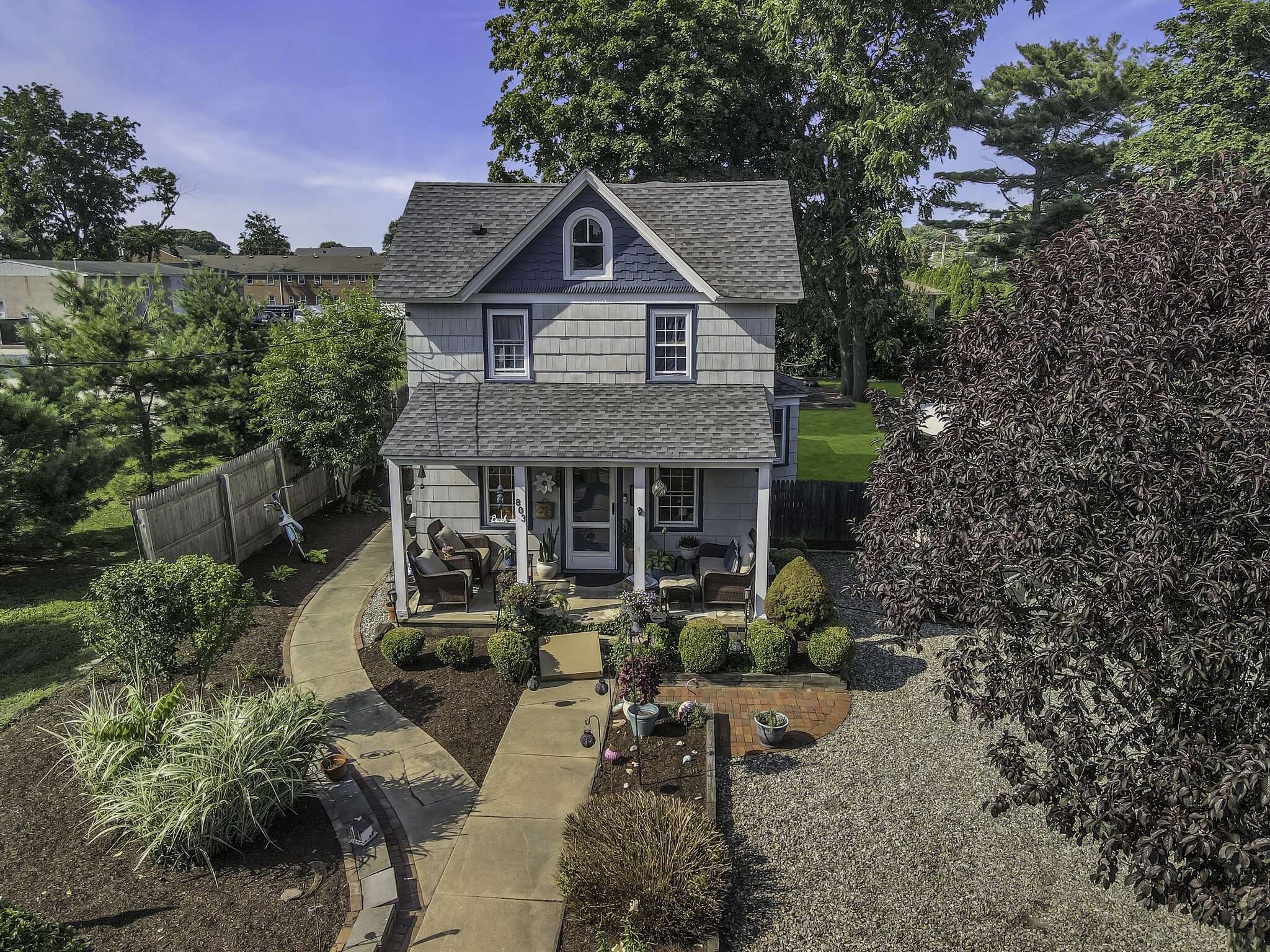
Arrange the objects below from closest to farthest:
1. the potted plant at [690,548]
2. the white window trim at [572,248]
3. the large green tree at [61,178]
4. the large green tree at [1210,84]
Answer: the white window trim at [572,248] < the potted plant at [690,548] < the large green tree at [1210,84] < the large green tree at [61,178]

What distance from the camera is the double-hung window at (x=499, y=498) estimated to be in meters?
15.9

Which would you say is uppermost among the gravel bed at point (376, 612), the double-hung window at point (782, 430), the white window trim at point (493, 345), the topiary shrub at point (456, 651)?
the white window trim at point (493, 345)

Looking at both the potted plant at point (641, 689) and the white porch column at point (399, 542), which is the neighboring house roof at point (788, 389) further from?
the potted plant at point (641, 689)

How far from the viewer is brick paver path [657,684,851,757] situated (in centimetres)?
1045

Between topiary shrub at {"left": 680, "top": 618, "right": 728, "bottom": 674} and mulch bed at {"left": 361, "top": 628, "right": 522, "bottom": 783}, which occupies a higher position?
topiary shrub at {"left": 680, "top": 618, "right": 728, "bottom": 674}

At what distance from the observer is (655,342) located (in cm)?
1538

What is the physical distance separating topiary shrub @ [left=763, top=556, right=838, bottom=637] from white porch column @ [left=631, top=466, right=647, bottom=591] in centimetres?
237

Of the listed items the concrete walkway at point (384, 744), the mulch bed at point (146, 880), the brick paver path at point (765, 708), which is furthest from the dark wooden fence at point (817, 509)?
the mulch bed at point (146, 880)

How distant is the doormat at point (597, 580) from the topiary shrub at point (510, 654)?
127 inches

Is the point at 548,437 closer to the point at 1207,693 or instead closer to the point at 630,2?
the point at 1207,693

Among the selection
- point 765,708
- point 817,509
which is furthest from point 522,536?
point 817,509

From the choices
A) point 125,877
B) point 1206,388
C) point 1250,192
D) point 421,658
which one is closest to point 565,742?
point 421,658

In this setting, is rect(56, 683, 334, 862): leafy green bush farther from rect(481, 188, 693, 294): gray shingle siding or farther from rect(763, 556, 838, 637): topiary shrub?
rect(481, 188, 693, 294): gray shingle siding

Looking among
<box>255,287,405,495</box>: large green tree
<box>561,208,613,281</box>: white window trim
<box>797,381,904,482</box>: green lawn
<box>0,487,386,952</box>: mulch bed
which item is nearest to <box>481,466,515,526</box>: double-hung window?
<box>561,208,613,281</box>: white window trim
